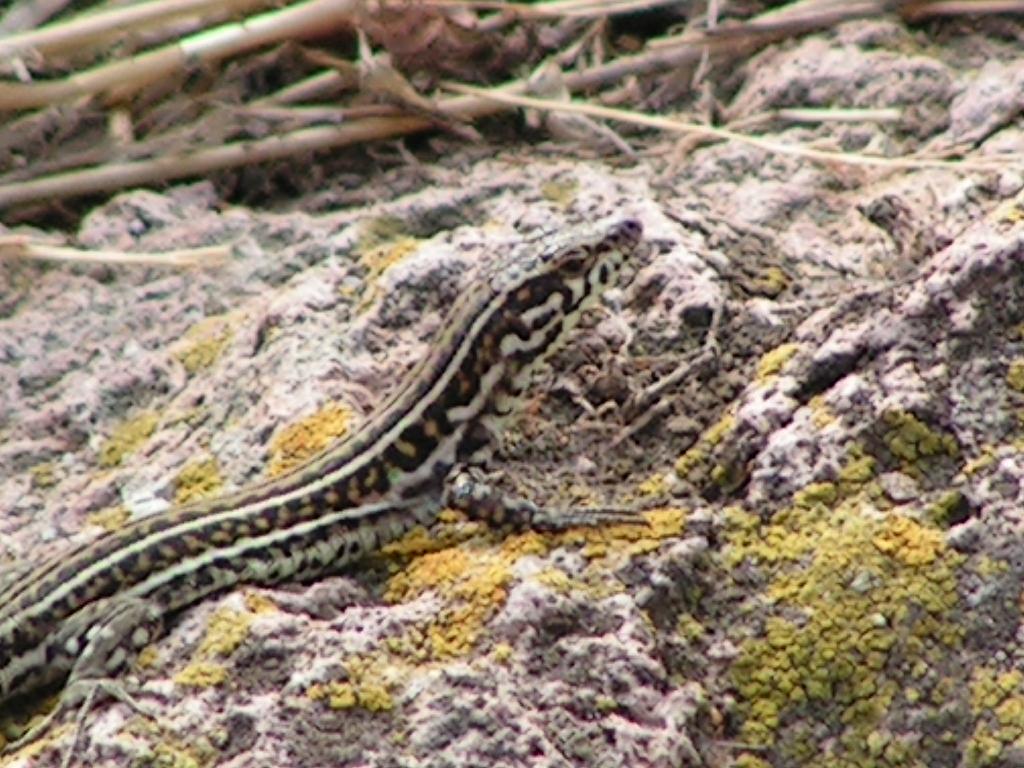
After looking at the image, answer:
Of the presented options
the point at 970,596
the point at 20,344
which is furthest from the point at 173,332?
the point at 970,596

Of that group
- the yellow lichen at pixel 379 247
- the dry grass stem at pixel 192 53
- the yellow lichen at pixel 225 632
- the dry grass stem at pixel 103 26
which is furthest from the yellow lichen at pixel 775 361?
the dry grass stem at pixel 103 26

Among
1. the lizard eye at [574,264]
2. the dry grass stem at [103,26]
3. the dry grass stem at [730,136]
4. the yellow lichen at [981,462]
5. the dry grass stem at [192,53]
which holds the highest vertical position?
the dry grass stem at [103,26]

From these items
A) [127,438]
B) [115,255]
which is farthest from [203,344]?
[115,255]

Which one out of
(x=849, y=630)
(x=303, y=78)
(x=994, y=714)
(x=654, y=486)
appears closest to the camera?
(x=994, y=714)

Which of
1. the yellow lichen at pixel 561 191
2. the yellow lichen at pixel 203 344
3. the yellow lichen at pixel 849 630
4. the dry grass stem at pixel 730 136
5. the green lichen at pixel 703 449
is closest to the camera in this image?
the yellow lichen at pixel 849 630

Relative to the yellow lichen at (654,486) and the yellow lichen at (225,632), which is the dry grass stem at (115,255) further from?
the yellow lichen at (654,486)

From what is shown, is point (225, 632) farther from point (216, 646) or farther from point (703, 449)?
point (703, 449)
